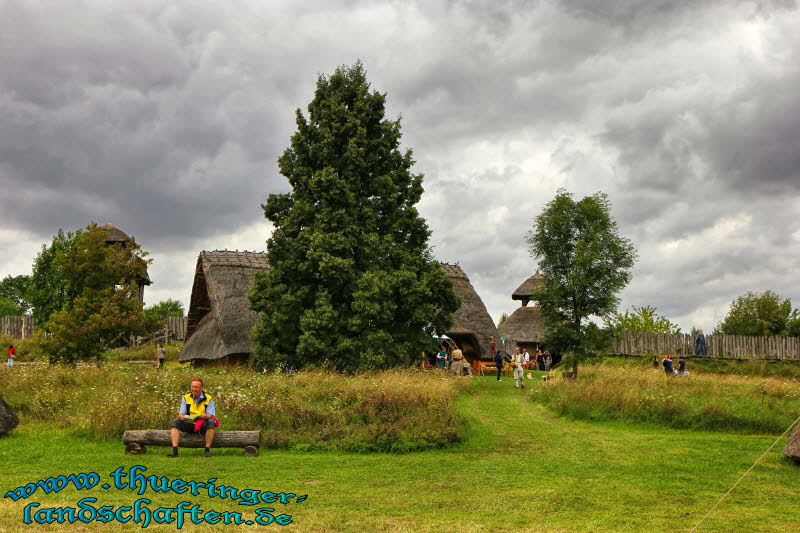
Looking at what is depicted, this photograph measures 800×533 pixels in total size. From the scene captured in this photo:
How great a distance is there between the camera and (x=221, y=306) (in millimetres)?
33125

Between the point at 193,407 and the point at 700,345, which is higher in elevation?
the point at 700,345

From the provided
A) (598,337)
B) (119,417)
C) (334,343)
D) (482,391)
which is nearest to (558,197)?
(598,337)

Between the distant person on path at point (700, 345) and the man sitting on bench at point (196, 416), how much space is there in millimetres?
39977

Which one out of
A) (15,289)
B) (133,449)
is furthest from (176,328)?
(15,289)

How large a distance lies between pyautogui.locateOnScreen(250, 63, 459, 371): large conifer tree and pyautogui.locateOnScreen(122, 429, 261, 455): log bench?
11.6 m

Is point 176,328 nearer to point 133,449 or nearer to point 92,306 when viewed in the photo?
point 92,306

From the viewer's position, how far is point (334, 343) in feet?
86.7

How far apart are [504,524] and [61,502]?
590 cm

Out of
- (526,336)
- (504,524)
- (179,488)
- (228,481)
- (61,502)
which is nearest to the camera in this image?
(504,524)

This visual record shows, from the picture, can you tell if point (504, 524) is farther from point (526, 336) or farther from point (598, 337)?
point (526, 336)

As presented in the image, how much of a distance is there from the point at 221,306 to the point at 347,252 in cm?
900

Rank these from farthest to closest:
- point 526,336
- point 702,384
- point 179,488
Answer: point 526,336 → point 702,384 → point 179,488

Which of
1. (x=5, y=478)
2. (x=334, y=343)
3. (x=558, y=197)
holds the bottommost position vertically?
(x=5, y=478)

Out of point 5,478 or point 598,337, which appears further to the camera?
point 598,337
